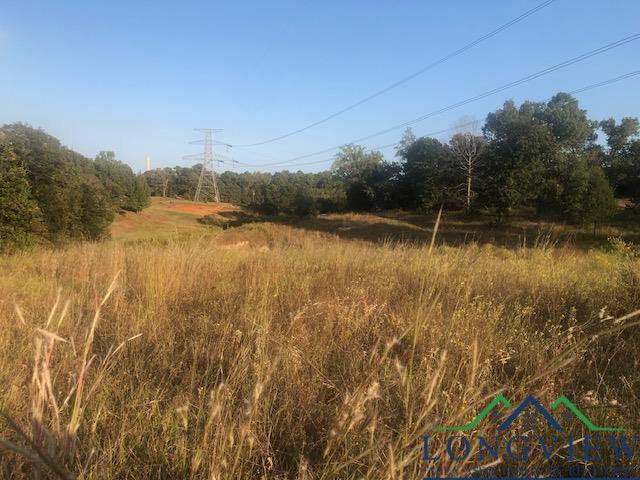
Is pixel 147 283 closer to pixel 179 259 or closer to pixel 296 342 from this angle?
pixel 179 259

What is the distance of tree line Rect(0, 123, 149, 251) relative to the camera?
1407 centimetres

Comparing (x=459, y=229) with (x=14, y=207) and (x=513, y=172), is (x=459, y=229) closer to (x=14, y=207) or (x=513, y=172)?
(x=513, y=172)

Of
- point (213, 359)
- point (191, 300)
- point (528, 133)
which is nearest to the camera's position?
point (213, 359)

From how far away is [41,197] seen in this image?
20.3 m

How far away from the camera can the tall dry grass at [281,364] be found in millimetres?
1141

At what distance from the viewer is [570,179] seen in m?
31.3

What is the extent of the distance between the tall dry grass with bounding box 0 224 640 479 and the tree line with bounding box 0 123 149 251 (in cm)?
1193

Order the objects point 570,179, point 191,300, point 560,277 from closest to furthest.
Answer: point 191,300
point 560,277
point 570,179

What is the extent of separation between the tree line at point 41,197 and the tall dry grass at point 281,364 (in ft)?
39.1

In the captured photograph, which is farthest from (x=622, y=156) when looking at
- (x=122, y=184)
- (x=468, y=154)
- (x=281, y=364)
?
(x=122, y=184)

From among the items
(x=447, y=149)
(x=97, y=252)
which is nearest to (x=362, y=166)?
(x=447, y=149)

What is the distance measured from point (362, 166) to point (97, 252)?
200ft

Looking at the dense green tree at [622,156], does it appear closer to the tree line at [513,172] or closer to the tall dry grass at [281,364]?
the tree line at [513,172]

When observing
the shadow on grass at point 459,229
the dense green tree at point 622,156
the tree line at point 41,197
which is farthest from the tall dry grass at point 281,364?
the dense green tree at point 622,156
